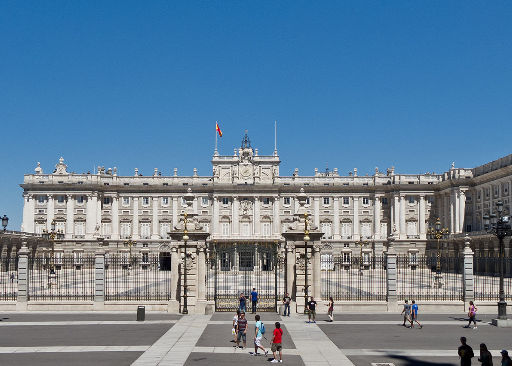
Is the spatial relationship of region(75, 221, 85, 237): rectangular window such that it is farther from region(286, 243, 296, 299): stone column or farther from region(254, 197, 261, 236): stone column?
region(286, 243, 296, 299): stone column

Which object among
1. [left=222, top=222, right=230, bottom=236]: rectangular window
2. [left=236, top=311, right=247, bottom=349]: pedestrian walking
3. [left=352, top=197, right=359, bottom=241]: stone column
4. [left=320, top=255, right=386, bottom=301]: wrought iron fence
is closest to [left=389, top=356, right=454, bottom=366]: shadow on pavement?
[left=236, top=311, right=247, bottom=349]: pedestrian walking

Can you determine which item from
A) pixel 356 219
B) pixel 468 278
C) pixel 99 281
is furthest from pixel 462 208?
pixel 99 281

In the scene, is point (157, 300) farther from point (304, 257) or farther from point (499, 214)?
point (499, 214)

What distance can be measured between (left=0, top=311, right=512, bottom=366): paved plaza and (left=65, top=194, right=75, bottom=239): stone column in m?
81.7

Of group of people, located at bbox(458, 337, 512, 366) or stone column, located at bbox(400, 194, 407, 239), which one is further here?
stone column, located at bbox(400, 194, 407, 239)

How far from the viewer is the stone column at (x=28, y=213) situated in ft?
370

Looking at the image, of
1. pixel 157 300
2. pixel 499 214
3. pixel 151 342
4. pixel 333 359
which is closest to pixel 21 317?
pixel 157 300

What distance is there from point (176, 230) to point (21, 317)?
30.1 feet

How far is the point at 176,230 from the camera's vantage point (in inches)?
1394

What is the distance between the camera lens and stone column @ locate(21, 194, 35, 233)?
112750 mm

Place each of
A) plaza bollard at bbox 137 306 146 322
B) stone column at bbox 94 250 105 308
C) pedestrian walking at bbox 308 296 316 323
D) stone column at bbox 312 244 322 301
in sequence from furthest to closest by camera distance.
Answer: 1. stone column at bbox 94 250 105 308
2. stone column at bbox 312 244 322 301
3. plaza bollard at bbox 137 306 146 322
4. pedestrian walking at bbox 308 296 316 323

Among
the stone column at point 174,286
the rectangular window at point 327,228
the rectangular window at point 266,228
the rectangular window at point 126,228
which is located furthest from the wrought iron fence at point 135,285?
the rectangular window at point 327,228

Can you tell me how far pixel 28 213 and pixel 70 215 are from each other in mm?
7278

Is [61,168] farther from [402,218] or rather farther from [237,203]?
[402,218]
